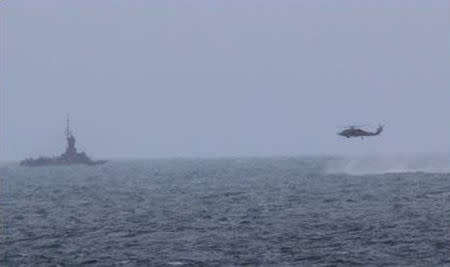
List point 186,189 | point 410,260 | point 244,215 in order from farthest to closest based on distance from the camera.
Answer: point 186,189 < point 244,215 < point 410,260

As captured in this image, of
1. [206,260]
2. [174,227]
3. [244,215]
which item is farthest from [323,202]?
[206,260]

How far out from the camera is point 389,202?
292 ft

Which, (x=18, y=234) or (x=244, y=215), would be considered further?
(x=244, y=215)

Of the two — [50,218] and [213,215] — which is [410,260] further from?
[50,218]

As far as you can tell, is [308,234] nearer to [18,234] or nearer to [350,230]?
[350,230]

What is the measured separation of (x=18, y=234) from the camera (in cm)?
6662

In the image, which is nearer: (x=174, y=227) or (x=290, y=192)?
(x=174, y=227)

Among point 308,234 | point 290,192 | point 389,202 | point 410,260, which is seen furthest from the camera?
point 290,192

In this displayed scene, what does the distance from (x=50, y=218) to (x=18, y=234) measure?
45.1 ft

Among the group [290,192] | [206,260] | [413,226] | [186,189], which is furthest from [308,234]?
[186,189]

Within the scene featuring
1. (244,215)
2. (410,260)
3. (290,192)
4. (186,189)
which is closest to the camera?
(410,260)

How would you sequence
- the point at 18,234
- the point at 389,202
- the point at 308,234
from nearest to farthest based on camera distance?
the point at 308,234 < the point at 18,234 < the point at 389,202

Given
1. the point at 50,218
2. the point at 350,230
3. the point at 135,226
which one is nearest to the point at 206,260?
the point at 350,230

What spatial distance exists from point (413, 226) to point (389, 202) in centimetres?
2369
